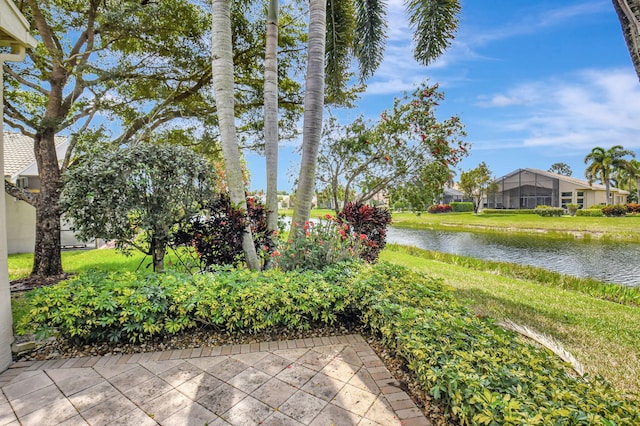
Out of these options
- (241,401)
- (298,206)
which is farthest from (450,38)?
(241,401)

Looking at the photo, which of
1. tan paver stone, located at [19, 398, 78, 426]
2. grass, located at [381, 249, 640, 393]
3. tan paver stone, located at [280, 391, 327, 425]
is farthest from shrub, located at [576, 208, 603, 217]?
tan paver stone, located at [19, 398, 78, 426]

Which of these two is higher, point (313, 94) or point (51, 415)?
point (313, 94)

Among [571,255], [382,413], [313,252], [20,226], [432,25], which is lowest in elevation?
[571,255]

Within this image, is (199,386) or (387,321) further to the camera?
(387,321)

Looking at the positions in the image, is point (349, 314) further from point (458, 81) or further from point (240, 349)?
point (458, 81)

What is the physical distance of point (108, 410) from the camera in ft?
7.81

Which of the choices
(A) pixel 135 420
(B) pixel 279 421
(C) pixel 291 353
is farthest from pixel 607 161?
(A) pixel 135 420

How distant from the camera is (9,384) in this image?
2.78m

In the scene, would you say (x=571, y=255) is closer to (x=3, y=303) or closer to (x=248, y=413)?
(x=248, y=413)

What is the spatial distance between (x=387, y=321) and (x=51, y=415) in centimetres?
294

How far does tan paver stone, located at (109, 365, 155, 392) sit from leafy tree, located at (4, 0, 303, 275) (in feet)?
15.8

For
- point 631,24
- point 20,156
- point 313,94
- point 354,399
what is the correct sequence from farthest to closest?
1. point 20,156
2. point 313,94
3. point 631,24
4. point 354,399

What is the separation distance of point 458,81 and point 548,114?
10505mm

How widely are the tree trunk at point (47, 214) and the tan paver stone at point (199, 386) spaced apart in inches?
259
